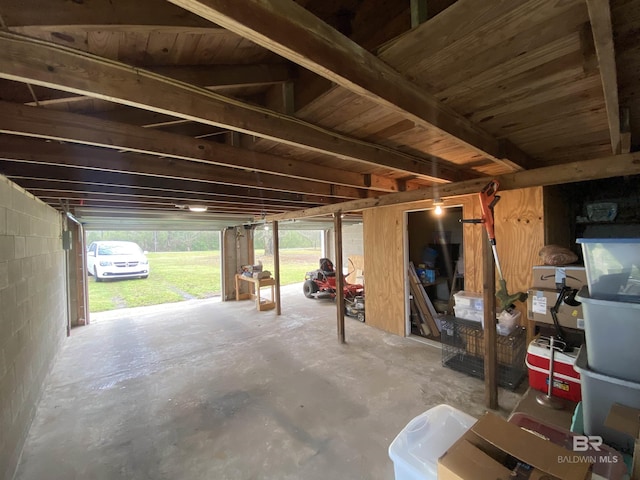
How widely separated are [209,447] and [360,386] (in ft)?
4.84

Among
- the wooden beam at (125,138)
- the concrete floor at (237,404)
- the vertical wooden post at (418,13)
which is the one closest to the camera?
the vertical wooden post at (418,13)

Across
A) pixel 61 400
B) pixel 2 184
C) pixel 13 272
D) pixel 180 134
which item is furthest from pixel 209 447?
pixel 2 184

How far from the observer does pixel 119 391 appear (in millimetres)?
2928

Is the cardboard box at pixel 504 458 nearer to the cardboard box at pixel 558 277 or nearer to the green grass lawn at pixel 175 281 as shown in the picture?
A: the cardboard box at pixel 558 277

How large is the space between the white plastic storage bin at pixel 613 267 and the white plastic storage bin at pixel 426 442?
2.79 feet

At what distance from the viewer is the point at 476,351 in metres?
3.05

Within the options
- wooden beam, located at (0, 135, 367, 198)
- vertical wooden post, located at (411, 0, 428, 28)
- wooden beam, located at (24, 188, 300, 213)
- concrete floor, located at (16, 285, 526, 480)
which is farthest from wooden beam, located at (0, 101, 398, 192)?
concrete floor, located at (16, 285, 526, 480)

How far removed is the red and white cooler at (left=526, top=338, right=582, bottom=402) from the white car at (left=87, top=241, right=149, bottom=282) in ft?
38.9

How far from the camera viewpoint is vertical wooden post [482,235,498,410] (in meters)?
2.39

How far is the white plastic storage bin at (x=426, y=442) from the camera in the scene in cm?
103

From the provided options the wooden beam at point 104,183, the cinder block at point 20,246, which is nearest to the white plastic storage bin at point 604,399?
the wooden beam at point 104,183

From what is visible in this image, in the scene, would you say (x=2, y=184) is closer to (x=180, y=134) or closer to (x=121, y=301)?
(x=180, y=134)

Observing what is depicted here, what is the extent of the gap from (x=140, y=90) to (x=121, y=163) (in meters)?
1.31

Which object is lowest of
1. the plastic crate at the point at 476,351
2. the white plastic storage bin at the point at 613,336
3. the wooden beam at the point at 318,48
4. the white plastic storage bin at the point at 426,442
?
the plastic crate at the point at 476,351
